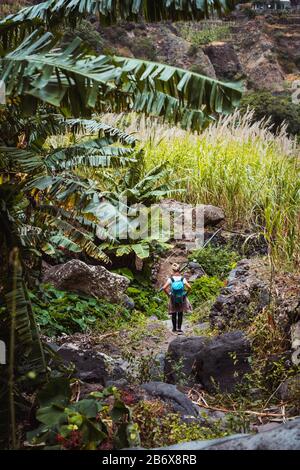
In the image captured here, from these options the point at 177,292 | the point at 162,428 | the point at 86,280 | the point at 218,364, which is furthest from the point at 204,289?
the point at 162,428

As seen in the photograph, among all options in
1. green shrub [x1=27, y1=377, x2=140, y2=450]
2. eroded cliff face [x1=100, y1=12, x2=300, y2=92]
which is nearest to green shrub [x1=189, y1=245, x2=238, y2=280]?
green shrub [x1=27, y1=377, x2=140, y2=450]

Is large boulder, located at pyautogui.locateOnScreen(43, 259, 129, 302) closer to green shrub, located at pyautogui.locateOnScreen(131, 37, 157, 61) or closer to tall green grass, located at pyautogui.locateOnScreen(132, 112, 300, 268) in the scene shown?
tall green grass, located at pyautogui.locateOnScreen(132, 112, 300, 268)

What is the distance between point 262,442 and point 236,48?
20218 mm

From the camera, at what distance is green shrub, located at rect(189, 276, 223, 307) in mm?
6621

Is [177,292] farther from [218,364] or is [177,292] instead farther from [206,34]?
[206,34]

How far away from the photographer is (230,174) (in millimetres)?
7785

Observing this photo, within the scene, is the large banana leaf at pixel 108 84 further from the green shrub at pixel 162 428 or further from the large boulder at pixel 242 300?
the large boulder at pixel 242 300

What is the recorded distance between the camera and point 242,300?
16.0 feet

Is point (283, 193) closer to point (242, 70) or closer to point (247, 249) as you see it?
point (247, 249)

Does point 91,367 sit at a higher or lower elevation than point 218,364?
higher

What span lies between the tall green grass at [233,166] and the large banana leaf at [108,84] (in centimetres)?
359

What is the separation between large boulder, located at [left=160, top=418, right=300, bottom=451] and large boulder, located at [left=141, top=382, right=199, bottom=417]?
0.96 metres

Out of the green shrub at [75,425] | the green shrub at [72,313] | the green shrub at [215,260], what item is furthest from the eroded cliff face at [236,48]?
the green shrub at [75,425]

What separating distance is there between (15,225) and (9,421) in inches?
38.6
